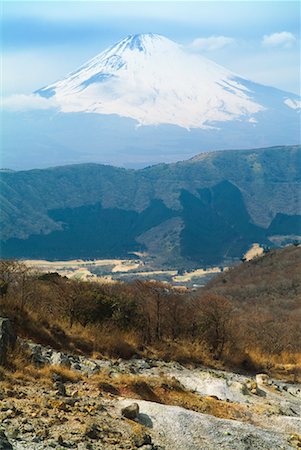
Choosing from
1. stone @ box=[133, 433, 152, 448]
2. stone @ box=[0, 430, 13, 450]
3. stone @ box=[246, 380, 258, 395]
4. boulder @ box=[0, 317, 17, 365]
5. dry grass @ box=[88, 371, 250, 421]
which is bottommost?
stone @ box=[246, 380, 258, 395]

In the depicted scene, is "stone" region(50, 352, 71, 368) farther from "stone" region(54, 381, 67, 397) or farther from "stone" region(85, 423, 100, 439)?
"stone" region(85, 423, 100, 439)

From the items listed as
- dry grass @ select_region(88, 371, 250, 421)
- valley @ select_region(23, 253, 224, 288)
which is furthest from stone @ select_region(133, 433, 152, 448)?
valley @ select_region(23, 253, 224, 288)

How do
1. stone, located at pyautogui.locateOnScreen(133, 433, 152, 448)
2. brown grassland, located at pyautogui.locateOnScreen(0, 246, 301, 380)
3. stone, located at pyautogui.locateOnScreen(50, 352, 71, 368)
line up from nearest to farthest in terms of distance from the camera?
stone, located at pyautogui.locateOnScreen(133, 433, 152, 448)
stone, located at pyautogui.locateOnScreen(50, 352, 71, 368)
brown grassland, located at pyautogui.locateOnScreen(0, 246, 301, 380)

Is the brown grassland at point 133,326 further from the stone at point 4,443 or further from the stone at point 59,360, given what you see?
the stone at point 4,443

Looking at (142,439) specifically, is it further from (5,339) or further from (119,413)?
(5,339)

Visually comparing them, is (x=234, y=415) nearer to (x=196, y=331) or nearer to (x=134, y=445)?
(x=134, y=445)
